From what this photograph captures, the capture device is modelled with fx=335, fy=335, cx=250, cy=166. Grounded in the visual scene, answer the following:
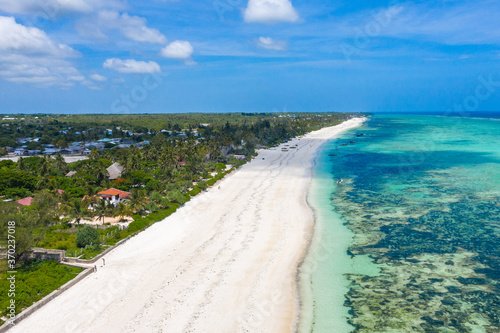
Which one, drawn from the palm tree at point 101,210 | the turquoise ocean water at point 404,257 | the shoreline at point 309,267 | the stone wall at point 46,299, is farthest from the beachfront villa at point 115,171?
the stone wall at point 46,299

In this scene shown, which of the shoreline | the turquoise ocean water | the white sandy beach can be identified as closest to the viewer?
the white sandy beach

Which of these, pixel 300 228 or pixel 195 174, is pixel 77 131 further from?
pixel 300 228

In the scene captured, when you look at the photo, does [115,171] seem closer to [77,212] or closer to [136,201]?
[136,201]

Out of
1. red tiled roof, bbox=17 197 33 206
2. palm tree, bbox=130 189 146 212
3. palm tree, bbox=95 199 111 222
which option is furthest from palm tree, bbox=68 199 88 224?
red tiled roof, bbox=17 197 33 206

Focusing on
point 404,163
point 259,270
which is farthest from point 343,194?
point 404,163

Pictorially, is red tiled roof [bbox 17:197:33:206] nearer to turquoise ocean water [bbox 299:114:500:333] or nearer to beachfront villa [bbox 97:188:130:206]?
beachfront villa [bbox 97:188:130:206]

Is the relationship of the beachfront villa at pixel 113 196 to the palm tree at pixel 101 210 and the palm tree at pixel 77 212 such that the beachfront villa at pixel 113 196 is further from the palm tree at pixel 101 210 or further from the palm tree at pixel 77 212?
the palm tree at pixel 77 212
